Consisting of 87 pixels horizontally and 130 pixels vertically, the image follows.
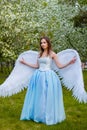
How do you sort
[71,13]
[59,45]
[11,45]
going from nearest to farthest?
[11,45] < [71,13] < [59,45]

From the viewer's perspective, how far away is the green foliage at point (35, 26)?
838 inches

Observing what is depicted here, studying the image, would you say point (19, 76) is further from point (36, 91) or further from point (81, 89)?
point (81, 89)

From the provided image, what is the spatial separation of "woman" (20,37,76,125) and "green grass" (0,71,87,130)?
0.22 meters

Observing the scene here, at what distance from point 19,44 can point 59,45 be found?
6.09 meters

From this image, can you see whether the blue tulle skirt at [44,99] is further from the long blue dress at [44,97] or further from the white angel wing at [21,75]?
the white angel wing at [21,75]

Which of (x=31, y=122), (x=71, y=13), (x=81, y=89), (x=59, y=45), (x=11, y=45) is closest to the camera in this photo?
(x=81, y=89)

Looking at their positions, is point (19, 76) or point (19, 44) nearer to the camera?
point (19, 76)

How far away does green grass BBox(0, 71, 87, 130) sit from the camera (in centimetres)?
951

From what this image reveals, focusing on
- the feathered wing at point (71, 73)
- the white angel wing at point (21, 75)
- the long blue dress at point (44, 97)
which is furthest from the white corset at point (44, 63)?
the white angel wing at point (21, 75)

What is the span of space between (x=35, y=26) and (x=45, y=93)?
40.0ft

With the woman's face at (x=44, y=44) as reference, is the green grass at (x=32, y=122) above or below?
below

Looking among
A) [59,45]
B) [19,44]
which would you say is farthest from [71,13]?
[19,44]

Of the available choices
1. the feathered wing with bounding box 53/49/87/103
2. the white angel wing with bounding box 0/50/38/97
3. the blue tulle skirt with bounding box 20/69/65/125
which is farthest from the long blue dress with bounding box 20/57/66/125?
the white angel wing with bounding box 0/50/38/97

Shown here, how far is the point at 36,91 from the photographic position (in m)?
9.90
